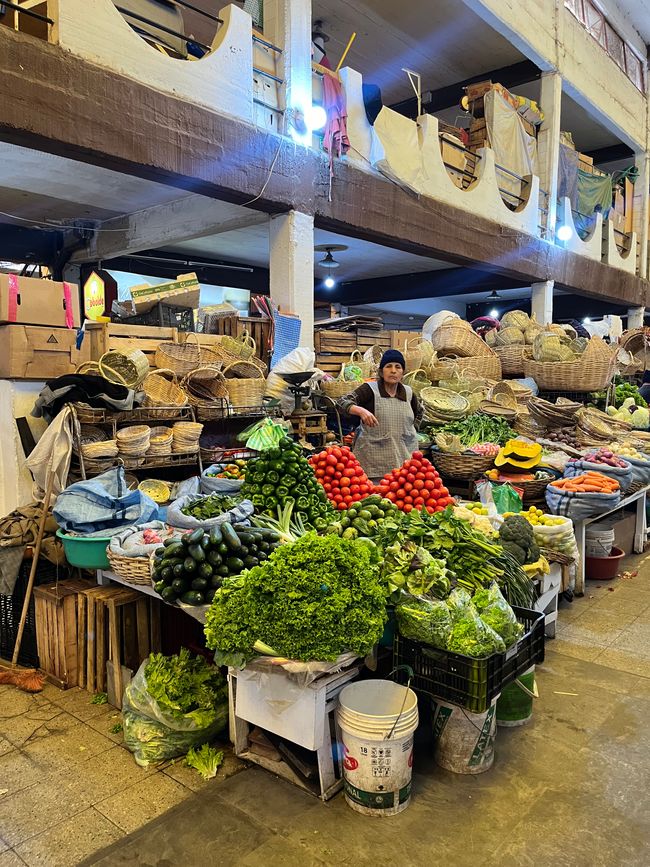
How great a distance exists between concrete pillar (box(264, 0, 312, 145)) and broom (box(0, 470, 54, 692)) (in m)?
5.01

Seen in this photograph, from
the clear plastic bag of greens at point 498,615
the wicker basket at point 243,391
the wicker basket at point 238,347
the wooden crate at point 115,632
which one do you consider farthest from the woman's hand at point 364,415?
the clear plastic bag of greens at point 498,615

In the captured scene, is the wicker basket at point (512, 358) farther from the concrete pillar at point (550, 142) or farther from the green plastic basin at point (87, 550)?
the green plastic basin at point (87, 550)

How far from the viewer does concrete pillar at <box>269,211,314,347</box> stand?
7.13 m

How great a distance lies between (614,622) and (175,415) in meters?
4.13

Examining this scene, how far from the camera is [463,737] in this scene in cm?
315

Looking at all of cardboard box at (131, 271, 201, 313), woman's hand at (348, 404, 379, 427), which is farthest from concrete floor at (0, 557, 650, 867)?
cardboard box at (131, 271, 201, 313)

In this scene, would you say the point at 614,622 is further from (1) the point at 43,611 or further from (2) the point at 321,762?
(1) the point at 43,611

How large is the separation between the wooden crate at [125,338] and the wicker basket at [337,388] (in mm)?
1835

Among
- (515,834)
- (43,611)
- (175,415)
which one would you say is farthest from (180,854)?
(175,415)

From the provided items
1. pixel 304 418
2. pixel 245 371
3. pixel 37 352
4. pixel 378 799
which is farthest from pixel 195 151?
pixel 378 799

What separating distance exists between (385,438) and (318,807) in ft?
10.8

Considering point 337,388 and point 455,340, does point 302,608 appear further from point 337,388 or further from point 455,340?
point 455,340

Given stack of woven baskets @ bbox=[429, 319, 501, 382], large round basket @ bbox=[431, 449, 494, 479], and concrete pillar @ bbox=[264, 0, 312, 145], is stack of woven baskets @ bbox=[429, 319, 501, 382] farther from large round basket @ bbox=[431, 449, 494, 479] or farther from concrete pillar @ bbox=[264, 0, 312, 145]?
concrete pillar @ bbox=[264, 0, 312, 145]

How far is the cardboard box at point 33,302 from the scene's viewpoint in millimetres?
4820
